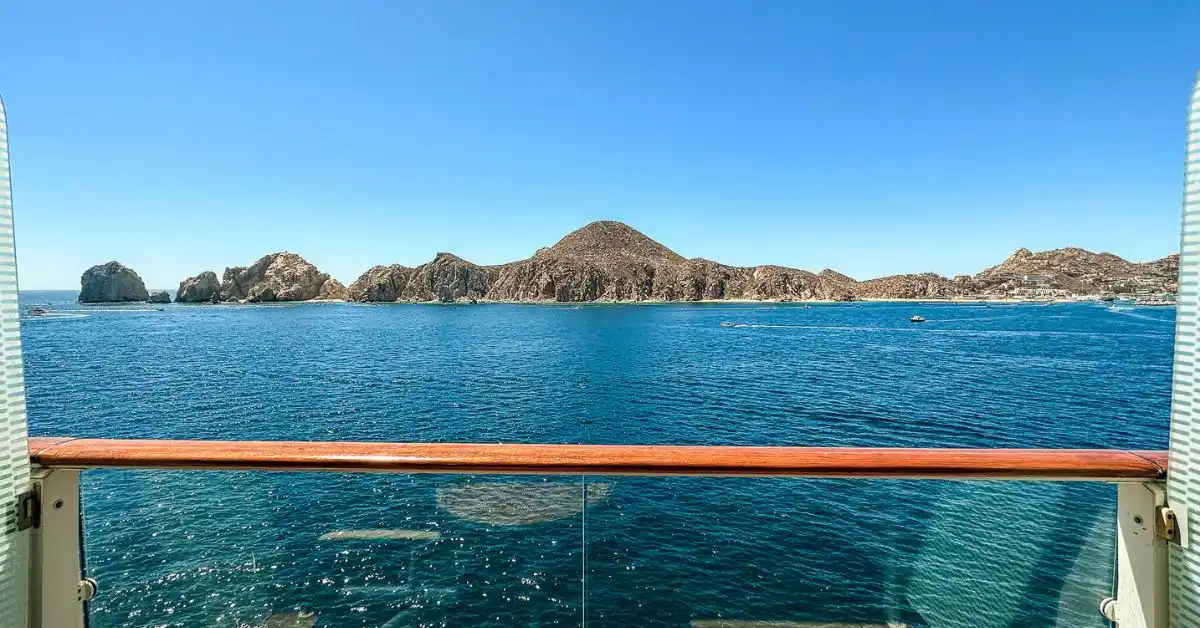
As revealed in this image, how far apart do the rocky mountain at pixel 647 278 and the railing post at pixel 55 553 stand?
142 metres

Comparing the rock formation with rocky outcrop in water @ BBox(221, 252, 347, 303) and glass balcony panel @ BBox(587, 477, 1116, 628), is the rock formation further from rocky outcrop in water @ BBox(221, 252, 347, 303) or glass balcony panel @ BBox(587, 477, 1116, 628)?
glass balcony panel @ BBox(587, 477, 1116, 628)

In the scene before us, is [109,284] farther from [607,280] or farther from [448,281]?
[607,280]

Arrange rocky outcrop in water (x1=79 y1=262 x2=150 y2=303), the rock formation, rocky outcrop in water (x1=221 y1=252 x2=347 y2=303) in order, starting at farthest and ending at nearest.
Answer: rocky outcrop in water (x1=221 y1=252 x2=347 y2=303) → the rock formation → rocky outcrop in water (x1=79 y1=262 x2=150 y2=303)

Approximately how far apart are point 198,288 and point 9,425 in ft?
579

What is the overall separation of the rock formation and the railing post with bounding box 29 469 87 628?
174913 millimetres

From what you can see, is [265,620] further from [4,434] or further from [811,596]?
[811,596]

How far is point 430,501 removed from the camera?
194 centimetres

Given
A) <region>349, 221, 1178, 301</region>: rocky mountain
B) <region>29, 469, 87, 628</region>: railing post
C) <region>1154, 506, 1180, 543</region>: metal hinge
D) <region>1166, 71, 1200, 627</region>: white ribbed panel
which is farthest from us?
<region>349, 221, 1178, 301</region>: rocky mountain

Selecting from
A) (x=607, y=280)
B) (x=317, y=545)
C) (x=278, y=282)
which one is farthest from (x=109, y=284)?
(x=317, y=545)

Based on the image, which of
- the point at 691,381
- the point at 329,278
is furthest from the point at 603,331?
the point at 329,278

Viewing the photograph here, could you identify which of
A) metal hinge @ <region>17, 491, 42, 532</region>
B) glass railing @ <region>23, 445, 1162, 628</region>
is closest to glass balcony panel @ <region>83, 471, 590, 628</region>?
glass railing @ <region>23, 445, 1162, 628</region>

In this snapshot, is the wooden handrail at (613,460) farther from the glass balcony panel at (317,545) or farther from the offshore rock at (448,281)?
the offshore rock at (448,281)

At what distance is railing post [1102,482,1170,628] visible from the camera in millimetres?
1502

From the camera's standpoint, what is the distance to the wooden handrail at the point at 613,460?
1.54 m
